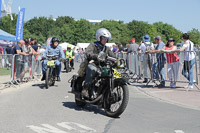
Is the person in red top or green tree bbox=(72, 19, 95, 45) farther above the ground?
green tree bbox=(72, 19, 95, 45)

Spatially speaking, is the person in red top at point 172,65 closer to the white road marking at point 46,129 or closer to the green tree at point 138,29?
the white road marking at point 46,129

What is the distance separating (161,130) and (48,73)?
7.02 metres

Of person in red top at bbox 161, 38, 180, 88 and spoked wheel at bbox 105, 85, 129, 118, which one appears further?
person in red top at bbox 161, 38, 180, 88

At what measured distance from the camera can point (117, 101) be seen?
6254 millimetres

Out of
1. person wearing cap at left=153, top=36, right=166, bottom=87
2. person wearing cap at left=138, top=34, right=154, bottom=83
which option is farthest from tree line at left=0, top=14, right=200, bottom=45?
person wearing cap at left=153, top=36, right=166, bottom=87

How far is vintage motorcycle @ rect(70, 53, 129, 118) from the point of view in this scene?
242 inches

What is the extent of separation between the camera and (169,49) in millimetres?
12195

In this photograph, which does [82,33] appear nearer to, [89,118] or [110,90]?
[110,90]

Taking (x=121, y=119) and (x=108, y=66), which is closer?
(x=121, y=119)

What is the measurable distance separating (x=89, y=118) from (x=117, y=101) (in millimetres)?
625

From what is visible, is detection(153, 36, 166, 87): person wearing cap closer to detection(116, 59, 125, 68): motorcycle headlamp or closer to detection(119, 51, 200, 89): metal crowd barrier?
detection(119, 51, 200, 89): metal crowd barrier

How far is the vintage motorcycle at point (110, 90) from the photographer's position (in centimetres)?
616

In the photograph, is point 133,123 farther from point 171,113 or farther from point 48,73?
point 48,73

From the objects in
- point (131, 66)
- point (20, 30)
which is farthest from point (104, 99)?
point (20, 30)
